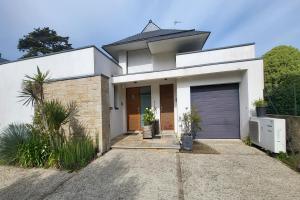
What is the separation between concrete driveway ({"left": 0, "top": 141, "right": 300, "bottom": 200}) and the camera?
321 centimetres

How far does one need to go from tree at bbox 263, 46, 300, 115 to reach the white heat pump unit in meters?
1.29

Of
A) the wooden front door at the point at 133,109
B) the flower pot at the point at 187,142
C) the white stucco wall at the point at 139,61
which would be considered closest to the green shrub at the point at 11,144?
the wooden front door at the point at 133,109

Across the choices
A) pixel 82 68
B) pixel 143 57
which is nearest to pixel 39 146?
pixel 82 68

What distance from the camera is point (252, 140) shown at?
6.37 m

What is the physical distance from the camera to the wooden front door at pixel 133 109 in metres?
9.80

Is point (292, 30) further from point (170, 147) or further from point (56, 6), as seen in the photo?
point (56, 6)

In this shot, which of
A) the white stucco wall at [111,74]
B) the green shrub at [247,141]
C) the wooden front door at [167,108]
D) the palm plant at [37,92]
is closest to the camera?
the palm plant at [37,92]

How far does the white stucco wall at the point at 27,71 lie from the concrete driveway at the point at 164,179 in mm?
3907

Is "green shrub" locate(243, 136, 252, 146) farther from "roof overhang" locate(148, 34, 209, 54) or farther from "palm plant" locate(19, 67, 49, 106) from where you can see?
"palm plant" locate(19, 67, 49, 106)

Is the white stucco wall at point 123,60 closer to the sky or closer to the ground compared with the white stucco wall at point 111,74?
closer to the sky

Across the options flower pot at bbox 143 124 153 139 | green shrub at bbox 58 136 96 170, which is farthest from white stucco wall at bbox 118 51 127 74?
green shrub at bbox 58 136 96 170

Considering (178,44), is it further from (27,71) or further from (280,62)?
(280,62)

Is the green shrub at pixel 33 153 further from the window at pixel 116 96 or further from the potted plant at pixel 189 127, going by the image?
the potted plant at pixel 189 127

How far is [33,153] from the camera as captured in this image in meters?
5.17
